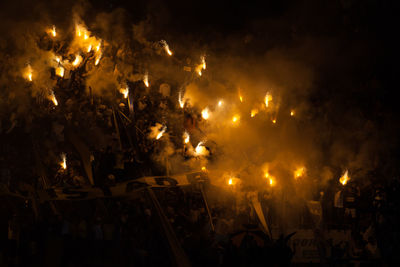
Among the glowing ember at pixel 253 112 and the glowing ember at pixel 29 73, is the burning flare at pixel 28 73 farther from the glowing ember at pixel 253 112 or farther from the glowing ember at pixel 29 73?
the glowing ember at pixel 253 112

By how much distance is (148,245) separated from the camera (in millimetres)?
5801

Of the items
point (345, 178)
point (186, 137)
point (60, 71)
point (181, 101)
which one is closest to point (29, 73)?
point (60, 71)

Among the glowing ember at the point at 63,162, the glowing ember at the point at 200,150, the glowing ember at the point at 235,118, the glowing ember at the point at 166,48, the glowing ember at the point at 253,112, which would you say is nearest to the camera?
the glowing ember at the point at 63,162

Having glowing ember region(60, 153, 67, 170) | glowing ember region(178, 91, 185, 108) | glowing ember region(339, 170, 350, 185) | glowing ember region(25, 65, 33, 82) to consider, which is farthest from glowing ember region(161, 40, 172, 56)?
glowing ember region(339, 170, 350, 185)

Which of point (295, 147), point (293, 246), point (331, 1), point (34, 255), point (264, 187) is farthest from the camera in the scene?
point (331, 1)

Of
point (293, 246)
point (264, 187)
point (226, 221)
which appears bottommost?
point (293, 246)

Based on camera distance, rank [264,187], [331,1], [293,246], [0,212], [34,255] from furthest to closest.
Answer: [331,1]
[264,187]
[0,212]
[293,246]
[34,255]

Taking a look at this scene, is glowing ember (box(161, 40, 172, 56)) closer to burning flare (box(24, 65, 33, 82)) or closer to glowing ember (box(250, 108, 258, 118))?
glowing ember (box(250, 108, 258, 118))

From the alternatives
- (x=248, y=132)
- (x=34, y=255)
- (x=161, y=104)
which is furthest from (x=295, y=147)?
(x=34, y=255)

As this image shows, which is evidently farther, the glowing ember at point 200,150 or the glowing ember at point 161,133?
the glowing ember at point 200,150

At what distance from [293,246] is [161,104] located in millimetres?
3345

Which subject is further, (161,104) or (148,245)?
(161,104)

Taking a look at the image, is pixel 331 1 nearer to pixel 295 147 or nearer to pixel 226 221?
pixel 295 147

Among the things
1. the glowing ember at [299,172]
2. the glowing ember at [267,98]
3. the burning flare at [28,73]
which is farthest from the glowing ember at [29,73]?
the glowing ember at [299,172]
